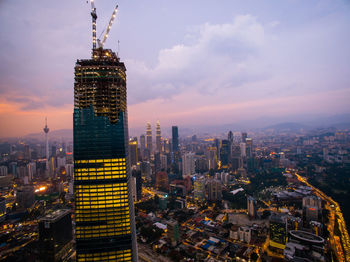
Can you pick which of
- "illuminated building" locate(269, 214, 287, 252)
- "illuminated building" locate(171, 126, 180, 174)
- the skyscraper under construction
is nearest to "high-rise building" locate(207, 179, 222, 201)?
"illuminated building" locate(269, 214, 287, 252)

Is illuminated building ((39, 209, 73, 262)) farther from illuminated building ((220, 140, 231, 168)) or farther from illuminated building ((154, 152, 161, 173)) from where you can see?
illuminated building ((220, 140, 231, 168))

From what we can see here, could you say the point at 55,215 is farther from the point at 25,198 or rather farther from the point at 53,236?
the point at 25,198

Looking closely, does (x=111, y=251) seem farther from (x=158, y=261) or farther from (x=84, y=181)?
(x=158, y=261)

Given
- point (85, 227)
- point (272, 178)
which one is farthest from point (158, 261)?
point (272, 178)

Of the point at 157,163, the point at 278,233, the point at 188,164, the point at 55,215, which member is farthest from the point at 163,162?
the point at 278,233

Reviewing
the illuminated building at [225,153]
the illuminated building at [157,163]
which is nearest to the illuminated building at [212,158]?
the illuminated building at [225,153]
